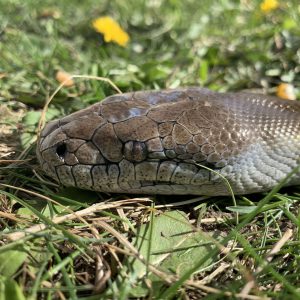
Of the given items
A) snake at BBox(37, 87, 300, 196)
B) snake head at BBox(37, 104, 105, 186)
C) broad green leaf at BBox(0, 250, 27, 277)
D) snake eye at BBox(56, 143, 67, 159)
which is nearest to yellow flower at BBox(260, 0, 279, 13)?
snake at BBox(37, 87, 300, 196)

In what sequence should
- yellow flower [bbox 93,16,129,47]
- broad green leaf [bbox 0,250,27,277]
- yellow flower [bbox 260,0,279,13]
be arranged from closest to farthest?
broad green leaf [bbox 0,250,27,277]
yellow flower [bbox 93,16,129,47]
yellow flower [bbox 260,0,279,13]

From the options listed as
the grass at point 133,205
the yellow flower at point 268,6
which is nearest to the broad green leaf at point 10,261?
the grass at point 133,205

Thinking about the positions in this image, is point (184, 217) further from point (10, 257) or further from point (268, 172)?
point (10, 257)

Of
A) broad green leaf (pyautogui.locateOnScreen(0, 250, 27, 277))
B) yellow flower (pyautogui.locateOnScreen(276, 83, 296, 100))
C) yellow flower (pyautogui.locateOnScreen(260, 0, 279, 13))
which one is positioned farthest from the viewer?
yellow flower (pyautogui.locateOnScreen(260, 0, 279, 13))

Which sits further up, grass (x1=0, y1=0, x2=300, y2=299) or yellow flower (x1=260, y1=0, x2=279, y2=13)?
yellow flower (x1=260, y1=0, x2=279, y2=13)

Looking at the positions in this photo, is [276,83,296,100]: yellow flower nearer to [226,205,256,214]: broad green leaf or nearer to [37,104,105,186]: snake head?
[226,205,256,214]: broad green leaf

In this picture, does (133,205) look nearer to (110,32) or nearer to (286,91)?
(286,91)
